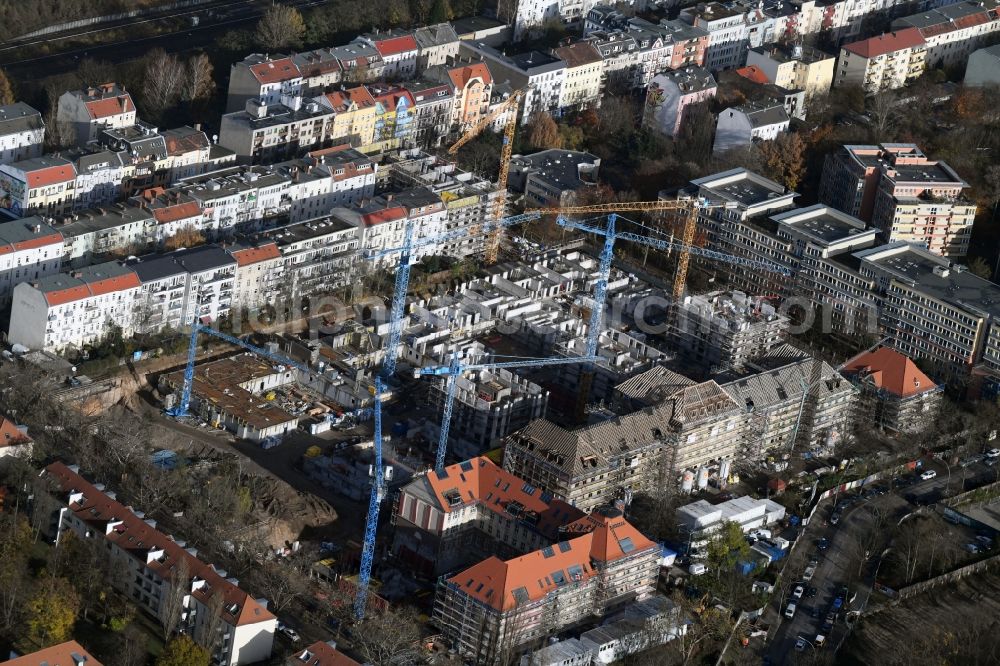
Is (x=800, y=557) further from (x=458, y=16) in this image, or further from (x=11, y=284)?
(x=458, y=16)

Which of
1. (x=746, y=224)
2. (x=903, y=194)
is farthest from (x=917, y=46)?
(x=746, y=224)

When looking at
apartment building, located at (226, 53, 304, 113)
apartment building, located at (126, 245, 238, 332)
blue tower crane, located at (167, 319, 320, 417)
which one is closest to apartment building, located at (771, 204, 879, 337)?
blue tower crane, located at (167, 319, 320, 417)

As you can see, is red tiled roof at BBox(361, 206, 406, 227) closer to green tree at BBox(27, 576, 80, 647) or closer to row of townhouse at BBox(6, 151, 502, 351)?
row of townhouse at BBox(6, 151, 502, 351)

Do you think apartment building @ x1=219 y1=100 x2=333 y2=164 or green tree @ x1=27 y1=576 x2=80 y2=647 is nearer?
green tree @ x1=27 y1=576 x2=80 y2=647

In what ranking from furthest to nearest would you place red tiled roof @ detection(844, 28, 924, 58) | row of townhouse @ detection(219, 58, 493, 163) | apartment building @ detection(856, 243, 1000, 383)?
red tiled roof @ detection(844, 28, 924, 58), row of townhouse @ detection(219, 58, 493, 163), apartment building @ detection(856, 243, 1000, 383)

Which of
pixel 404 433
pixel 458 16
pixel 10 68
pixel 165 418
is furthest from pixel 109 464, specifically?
pixel 458 16

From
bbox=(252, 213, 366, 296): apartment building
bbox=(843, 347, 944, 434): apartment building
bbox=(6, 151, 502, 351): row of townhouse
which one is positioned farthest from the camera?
bbox=(252, 213, 366, 296): apartment building

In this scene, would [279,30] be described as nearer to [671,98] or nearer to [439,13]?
[439,13]

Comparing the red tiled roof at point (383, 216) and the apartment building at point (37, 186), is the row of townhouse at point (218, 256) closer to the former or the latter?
the red tiled roof at point (383, 216)
